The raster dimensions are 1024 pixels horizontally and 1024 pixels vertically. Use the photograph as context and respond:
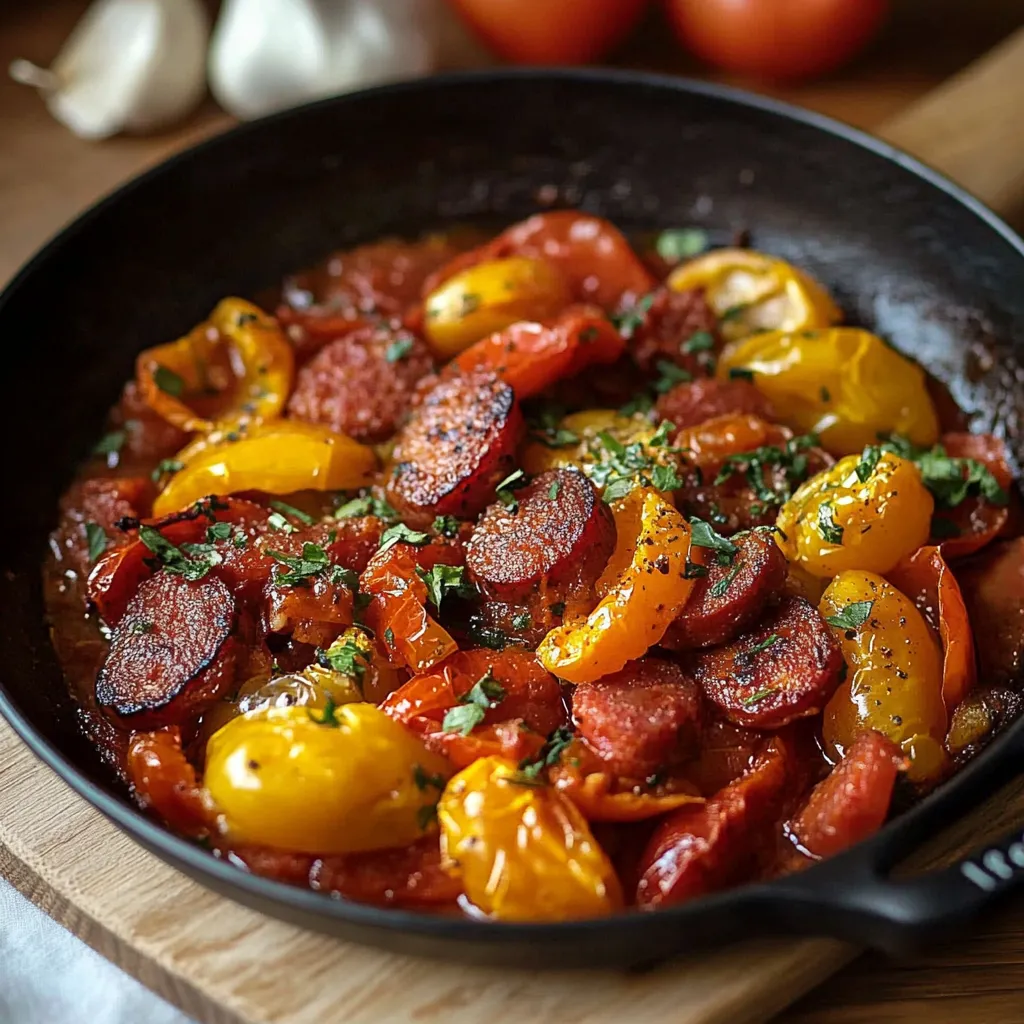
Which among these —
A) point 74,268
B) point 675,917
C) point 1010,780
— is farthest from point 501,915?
point 74,268

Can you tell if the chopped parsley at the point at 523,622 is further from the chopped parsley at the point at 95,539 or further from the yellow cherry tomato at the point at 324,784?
the chopped parsley at the point at 95,539

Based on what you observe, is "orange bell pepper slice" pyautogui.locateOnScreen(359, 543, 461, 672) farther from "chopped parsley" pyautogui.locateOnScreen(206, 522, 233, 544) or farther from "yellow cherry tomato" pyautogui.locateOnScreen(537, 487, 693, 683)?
"chopped parsley" pyautogui.locateOnScreen(206, 522, 233, 544)

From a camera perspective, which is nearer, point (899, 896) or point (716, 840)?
point (899, 896)

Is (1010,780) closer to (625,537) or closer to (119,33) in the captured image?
(625,537)

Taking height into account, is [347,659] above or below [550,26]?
below

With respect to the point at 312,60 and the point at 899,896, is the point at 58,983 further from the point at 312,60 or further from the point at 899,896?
the point at 312,60

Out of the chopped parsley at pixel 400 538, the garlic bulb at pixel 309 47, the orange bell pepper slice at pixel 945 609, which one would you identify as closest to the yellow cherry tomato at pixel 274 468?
the chopped parsley at pixel 400 538

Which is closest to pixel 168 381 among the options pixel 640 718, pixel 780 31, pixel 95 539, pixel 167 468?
pixel 167 468
